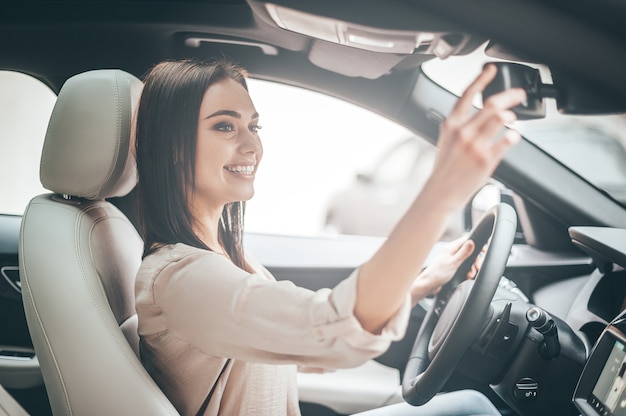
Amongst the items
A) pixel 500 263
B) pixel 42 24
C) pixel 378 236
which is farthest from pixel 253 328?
pixel 42 24

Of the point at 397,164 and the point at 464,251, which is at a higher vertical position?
the point at 397,164

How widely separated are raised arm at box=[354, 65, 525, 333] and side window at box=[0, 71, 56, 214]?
74 cm

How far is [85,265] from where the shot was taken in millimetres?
1032

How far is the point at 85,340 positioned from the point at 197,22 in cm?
68

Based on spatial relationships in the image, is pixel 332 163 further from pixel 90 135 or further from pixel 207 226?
pixel 90 135

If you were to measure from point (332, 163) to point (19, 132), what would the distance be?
0.68 meters

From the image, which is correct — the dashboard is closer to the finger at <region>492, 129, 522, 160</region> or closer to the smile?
the finger at <region>492, 129, 522, 160</region>

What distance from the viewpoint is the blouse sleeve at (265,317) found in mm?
842

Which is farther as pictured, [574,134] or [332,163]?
[332,163]

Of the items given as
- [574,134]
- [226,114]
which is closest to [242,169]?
[226,114]

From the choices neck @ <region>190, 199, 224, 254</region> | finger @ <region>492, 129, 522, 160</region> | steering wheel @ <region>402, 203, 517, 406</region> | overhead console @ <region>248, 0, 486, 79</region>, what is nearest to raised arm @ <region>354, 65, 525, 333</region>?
finger @ <region>492, 129, 522, 160</region>

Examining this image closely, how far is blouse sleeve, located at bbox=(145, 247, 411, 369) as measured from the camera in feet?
2.76

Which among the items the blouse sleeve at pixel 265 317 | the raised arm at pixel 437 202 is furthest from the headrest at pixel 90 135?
the raised arm at pixel 437 202

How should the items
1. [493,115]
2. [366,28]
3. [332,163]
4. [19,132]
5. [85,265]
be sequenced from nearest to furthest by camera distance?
[493,115] → [366,28] → [85,265] → [19,132] → [332,163]
